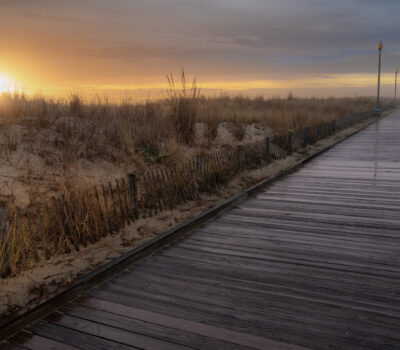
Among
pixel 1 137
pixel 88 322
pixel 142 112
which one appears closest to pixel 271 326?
pixel 88 322

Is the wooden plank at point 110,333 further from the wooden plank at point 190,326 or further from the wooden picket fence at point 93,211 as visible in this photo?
the wooden picket fence at point 93,211

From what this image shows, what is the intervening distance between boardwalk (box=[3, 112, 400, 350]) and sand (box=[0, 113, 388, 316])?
0.57m

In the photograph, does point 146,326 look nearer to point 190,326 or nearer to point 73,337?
point 190,326

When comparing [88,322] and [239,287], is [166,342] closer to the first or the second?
[88,322]

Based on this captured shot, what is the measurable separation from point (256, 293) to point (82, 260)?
192 centimetres

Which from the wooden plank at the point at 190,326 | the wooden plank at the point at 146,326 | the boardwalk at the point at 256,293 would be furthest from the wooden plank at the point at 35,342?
the wooden plank at the point at 190,326

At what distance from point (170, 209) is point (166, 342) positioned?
136 inches

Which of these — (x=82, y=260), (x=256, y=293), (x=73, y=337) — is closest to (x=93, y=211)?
(x=82, y=260)

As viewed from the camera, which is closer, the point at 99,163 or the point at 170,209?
the point at 170,209

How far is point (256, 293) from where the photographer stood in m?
2.97

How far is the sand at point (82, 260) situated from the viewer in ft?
10.6

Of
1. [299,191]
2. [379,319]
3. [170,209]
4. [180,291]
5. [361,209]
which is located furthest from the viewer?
[299,191]

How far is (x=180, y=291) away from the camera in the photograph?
3.03 meters

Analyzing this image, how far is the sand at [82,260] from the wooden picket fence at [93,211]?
108 millimetres
